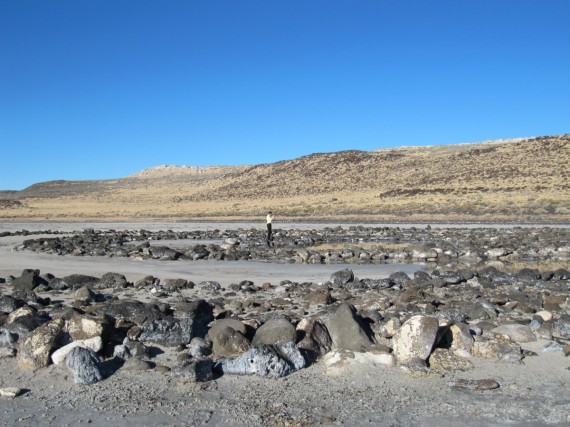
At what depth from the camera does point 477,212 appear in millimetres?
48531

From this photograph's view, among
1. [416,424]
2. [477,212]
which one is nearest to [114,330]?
[416,424]

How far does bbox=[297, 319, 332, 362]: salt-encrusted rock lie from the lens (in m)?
8.00

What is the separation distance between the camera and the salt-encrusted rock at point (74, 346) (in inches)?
300

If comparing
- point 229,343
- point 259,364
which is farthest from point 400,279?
point 259,364

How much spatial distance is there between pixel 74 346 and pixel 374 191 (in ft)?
221

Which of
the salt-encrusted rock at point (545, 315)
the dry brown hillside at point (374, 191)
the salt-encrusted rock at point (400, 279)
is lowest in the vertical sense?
the salt-encrusted rock at point (545, 315)

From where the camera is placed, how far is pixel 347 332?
828 centimetres

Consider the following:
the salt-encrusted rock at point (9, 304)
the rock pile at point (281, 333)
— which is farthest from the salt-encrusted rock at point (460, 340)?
the salt-encrusted rock at point (9, 304)

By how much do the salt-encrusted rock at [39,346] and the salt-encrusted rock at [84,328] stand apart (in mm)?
269

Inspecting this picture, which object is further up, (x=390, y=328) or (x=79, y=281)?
(x=79, y=281)

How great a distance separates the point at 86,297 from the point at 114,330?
372cm

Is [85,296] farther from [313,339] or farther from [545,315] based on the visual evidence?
[545,315]

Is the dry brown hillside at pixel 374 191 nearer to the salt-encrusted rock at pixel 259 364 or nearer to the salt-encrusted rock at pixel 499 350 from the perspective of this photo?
the salt-encrusted rock at pixel 499 350

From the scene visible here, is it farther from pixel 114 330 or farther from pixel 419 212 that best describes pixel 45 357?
pixel 419 212
